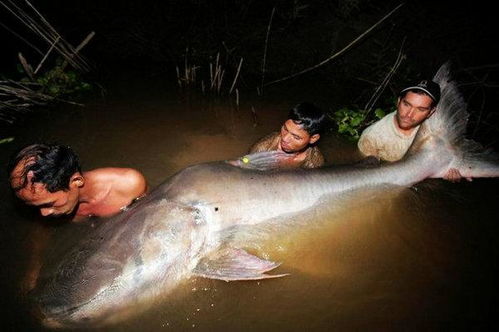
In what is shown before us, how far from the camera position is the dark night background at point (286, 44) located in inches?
226

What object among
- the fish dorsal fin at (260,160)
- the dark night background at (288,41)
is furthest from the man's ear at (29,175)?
the dark night background at (288,41)

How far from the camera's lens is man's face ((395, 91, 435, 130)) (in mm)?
3872

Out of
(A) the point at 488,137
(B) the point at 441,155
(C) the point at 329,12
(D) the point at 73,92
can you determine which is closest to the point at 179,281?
(B) the point at 441,155

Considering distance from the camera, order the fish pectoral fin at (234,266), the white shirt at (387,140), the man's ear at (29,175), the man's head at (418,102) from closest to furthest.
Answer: the man's ear at (29,175), the fish pectoral fin at (234,266), the man's head at (418,102), the white shirt at (387,140)

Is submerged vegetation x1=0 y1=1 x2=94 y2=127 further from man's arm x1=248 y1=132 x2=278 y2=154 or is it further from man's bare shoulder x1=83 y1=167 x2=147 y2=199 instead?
man's arm x1=248 y1=132 x2=278 y2=154

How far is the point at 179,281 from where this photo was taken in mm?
2641

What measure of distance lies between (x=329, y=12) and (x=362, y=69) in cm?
170

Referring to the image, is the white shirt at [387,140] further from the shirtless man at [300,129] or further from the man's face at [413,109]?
the shirtless man at [300,129]

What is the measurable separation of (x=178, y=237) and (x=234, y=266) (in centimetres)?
49

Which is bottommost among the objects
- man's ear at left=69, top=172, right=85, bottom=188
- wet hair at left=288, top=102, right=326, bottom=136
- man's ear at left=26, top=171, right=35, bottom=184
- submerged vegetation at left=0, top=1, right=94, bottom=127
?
man's ear at left=69, top=172, right=85, bottom=188

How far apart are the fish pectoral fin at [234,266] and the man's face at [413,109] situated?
8.37ft

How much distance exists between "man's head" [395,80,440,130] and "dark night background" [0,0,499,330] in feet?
4.90

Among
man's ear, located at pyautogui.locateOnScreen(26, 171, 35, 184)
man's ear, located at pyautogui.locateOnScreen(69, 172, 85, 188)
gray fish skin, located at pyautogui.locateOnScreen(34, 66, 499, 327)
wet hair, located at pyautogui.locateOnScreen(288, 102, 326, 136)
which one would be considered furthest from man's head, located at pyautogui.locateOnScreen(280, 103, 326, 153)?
man's ear, located at pyautogui.locateOnScreen(26, 171, 35, 184)

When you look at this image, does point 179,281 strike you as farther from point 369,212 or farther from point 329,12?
point 329,12
